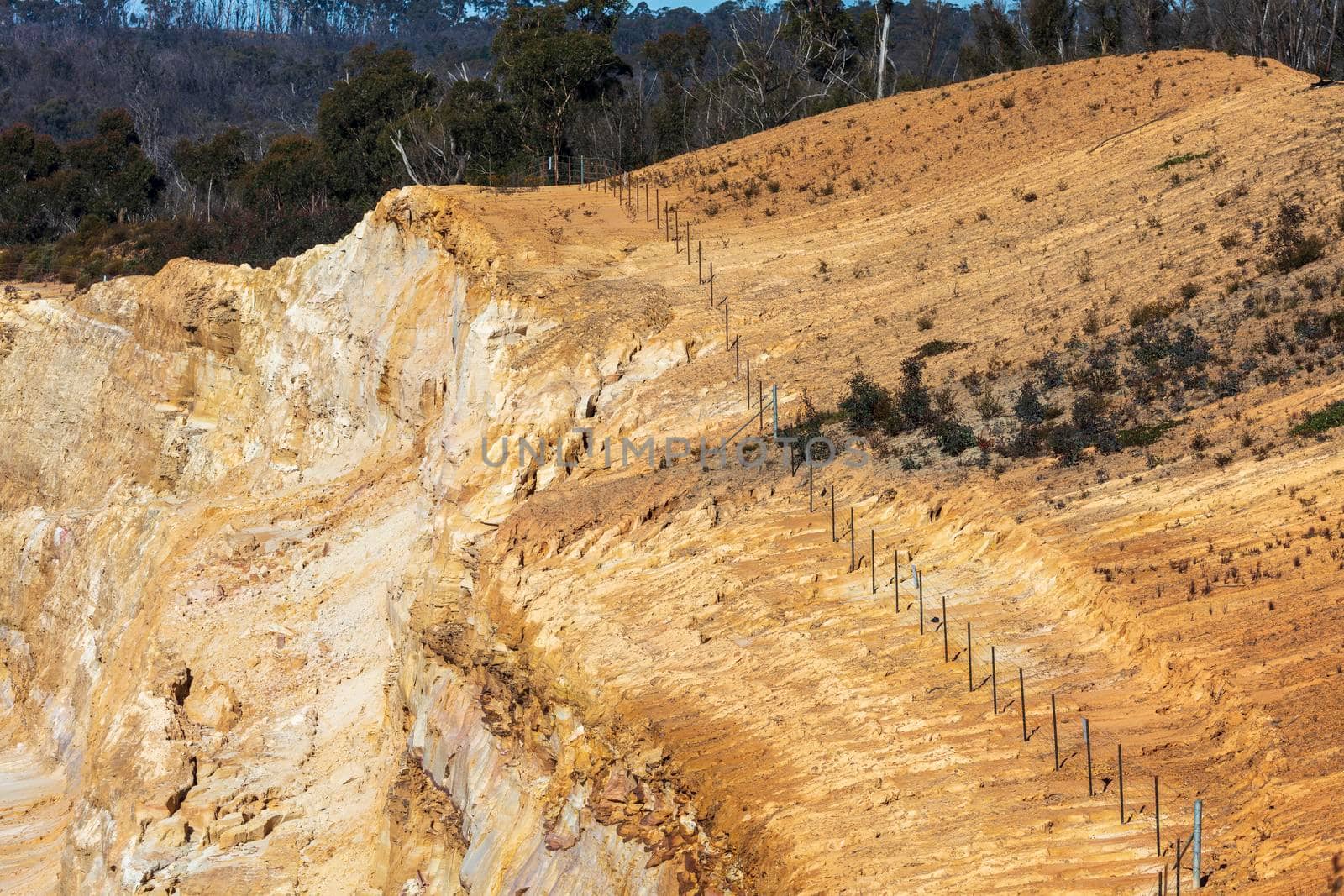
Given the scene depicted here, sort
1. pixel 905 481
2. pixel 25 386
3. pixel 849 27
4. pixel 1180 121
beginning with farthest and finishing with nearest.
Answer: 1. pixel 849 27
2. pixel 25 386
3. pixel 1180 121
4. pixel 905 481

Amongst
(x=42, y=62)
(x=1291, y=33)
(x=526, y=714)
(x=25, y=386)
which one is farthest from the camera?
(x=42, y=62)

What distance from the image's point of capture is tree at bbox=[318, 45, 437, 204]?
58.1m

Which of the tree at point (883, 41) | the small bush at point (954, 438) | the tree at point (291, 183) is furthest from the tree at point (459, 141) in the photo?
the small bush at point (954, 438)

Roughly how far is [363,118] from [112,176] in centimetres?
1897

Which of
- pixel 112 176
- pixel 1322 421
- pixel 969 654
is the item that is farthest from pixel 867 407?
pixel 112 176

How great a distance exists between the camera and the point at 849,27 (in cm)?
5978

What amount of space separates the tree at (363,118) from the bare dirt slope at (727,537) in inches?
763

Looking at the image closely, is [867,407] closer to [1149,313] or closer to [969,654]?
[1149,313]

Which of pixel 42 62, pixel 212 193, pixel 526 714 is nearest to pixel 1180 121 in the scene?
pixel 526 714

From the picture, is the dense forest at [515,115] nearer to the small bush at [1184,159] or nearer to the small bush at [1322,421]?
the small bush at [1184,159]

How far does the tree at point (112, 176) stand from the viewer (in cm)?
7044

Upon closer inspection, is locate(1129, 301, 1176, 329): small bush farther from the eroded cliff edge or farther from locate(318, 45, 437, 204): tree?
locate(318, 45, 437, 204): tree

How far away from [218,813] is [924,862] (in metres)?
13.2

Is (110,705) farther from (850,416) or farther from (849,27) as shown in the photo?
(849,27)
